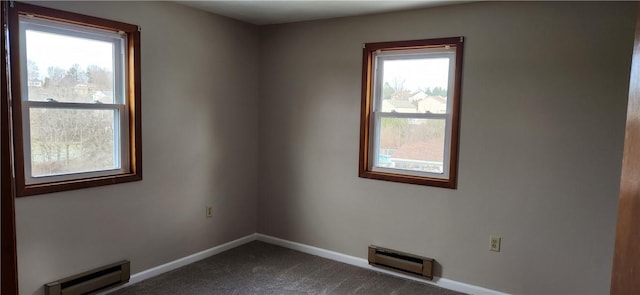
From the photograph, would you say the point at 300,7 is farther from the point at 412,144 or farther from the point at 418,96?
the point at 412,144

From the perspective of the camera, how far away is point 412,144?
334 cm

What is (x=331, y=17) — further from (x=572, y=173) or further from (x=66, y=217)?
(x=66, y=217)

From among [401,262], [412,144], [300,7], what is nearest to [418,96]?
[412,144]

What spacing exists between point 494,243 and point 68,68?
324 centimetres

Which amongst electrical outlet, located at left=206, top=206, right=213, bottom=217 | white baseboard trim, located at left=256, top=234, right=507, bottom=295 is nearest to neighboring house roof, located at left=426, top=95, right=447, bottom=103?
white baseboard trim, located at left=256, top=234, right=507, bottom=295

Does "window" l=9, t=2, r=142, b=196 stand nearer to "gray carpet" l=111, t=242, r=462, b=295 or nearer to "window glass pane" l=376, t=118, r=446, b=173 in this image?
"gray carpet" l=111, t=242, r=462, b=295

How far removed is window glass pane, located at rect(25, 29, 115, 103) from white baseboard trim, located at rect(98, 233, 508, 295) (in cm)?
138

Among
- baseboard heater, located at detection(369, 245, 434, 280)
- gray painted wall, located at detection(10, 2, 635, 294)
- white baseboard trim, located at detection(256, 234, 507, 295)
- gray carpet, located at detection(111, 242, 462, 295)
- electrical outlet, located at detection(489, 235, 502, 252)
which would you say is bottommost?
gray carpet, located at detection(111, 242, 462, 295)

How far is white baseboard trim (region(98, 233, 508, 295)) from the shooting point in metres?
3.06

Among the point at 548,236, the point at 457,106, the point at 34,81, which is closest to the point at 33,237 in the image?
the point at 34,81

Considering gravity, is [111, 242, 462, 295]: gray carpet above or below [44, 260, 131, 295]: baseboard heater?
below

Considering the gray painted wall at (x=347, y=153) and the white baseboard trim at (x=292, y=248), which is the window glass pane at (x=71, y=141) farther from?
the white baseboard trim at (x=292, y=248)

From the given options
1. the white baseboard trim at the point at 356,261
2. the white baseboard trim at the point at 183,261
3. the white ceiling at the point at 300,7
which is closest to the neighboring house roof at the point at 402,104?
the white ceiling at the point at 300,7

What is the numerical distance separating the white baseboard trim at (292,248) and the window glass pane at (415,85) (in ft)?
4.49
